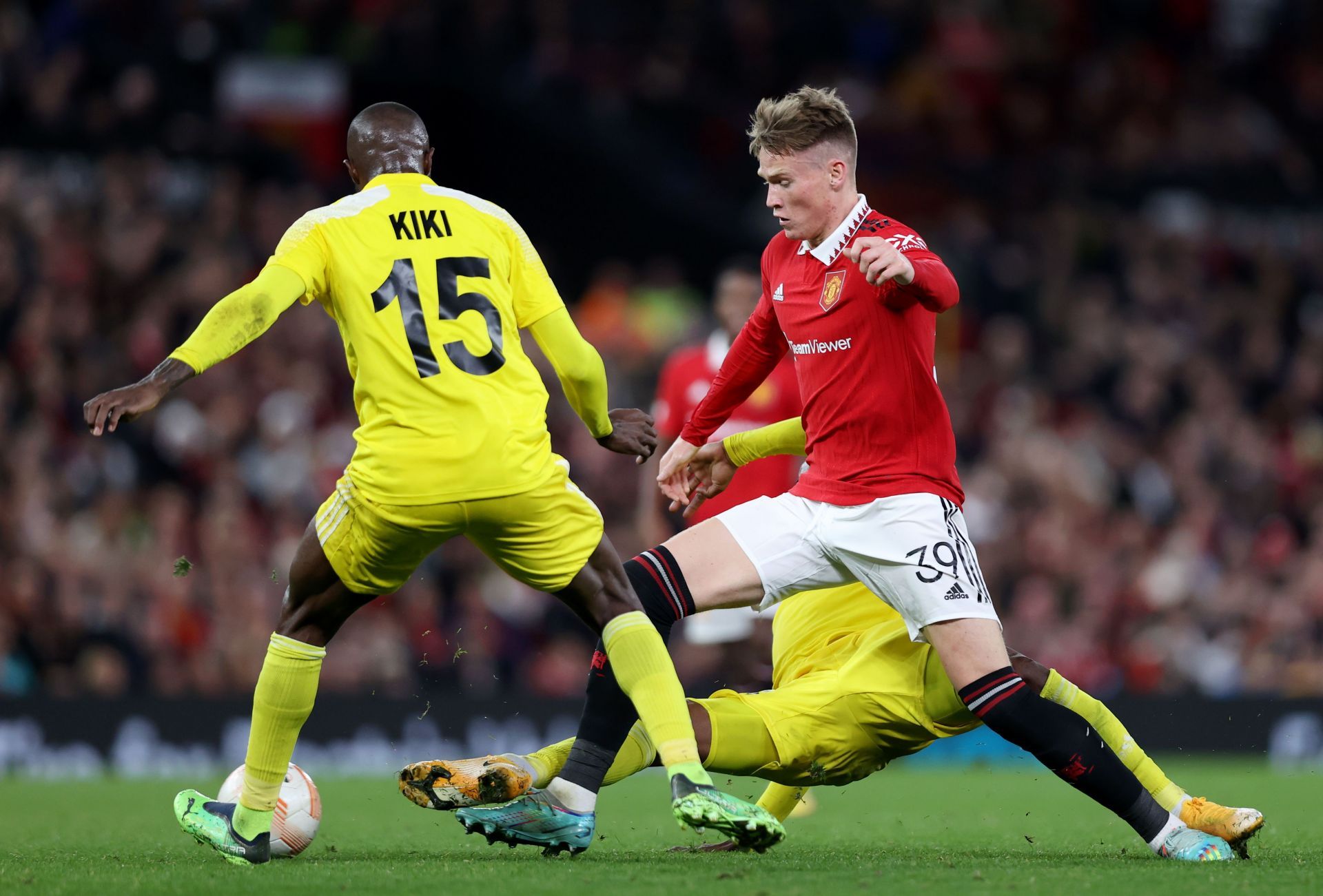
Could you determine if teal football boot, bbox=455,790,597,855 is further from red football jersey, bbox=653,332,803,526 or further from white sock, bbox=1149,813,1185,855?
red football jersey, bbox=653,332,803,526

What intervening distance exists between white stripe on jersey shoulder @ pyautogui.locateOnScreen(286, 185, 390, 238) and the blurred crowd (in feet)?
14.0

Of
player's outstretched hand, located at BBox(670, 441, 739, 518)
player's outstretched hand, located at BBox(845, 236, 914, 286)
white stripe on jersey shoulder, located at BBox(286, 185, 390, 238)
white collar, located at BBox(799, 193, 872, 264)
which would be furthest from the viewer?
player's outstretched hand, located at BBox(670, 441, 739, 518)

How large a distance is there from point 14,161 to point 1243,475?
9756 mm

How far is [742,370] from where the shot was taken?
594 cm

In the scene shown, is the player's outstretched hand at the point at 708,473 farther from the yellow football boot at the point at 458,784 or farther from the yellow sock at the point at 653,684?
the yellow football boot at the point at 458,784

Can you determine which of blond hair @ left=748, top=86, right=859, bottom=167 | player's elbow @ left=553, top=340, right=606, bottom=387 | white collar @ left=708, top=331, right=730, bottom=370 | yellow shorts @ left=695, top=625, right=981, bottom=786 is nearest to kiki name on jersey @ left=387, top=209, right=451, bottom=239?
player's elbow @ left=553, top=340, right=606, bottom=387

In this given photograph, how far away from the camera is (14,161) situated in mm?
12898

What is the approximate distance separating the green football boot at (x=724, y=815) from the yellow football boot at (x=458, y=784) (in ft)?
2.02

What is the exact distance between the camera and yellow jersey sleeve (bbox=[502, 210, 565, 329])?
205 inches

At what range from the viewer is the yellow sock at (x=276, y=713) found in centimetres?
514

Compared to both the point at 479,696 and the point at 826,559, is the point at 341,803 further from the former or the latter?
the point at 826,559

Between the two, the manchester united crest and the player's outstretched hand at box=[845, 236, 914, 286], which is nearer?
the player's outstretched hand at box=[845, 236, 914, 286]

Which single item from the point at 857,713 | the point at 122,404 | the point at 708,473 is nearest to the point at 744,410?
the point at 708,473

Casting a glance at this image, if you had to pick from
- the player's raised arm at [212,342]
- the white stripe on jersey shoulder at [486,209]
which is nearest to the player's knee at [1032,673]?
the white stripe on jersey shoulder at [486,209]
